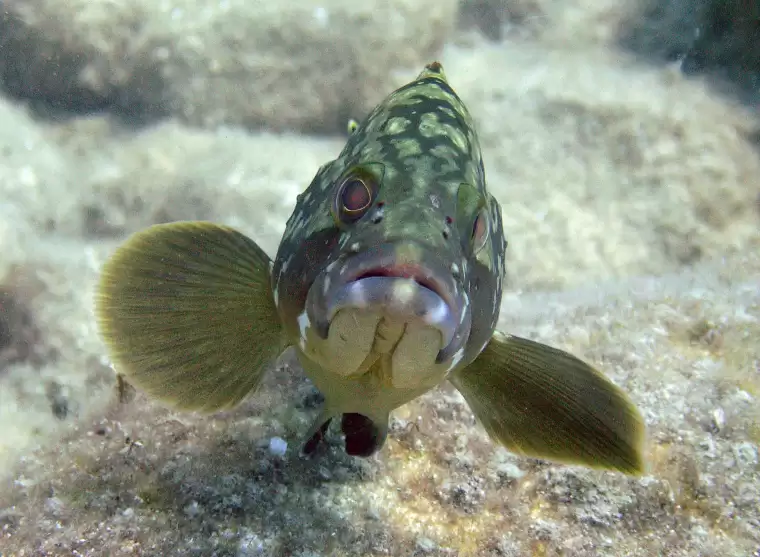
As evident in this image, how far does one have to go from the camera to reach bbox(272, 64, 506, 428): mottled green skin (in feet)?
5.98

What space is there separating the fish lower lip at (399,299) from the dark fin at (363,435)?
43.9 inches

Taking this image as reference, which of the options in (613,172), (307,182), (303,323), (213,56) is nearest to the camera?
(303,323)

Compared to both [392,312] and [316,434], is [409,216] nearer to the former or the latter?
[392,312]

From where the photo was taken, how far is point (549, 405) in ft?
8.79

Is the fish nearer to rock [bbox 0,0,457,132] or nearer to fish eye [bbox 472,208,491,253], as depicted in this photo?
fish eye [bbox 472,208,491,253]

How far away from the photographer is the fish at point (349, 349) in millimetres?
1963

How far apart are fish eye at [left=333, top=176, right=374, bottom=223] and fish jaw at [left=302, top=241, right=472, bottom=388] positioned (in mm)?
212

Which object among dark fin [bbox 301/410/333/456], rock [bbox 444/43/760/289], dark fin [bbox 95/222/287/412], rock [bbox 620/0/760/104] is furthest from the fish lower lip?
rock [bbox 620/0/760/104]

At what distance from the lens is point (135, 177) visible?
6.71 meters

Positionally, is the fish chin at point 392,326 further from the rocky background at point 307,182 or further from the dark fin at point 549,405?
the rocky background at point 307,182

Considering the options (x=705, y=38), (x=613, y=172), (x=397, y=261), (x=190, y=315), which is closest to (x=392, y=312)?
(x=397, y=261)

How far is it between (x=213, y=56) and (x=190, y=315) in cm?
573

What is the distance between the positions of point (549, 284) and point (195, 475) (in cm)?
532

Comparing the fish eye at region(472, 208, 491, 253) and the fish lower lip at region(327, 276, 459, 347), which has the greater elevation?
the fish eye at region(472, 208, 491, 253)
